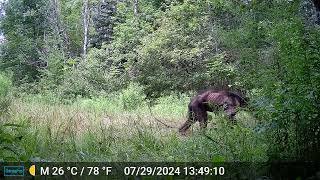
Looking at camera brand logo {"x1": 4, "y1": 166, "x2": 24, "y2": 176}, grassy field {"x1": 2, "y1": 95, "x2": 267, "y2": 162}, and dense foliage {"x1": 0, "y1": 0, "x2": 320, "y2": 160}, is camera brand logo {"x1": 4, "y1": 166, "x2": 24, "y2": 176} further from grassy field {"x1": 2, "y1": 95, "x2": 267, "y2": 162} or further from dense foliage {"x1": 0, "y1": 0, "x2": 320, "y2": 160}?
dense foliage {"x1": 0, "y1": 0, "x2": 320, "y2": 160}

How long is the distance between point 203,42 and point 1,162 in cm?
1729

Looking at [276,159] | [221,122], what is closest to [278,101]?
[276,159]

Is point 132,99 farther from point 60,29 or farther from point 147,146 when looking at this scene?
point 60,29

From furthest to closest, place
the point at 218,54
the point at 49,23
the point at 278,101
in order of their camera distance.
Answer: the point at 49,23 < the point at 218,54 < the point at 278,101

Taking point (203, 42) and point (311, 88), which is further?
point (203, 42)

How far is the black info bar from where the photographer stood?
3.33m

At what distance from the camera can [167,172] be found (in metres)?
3.56

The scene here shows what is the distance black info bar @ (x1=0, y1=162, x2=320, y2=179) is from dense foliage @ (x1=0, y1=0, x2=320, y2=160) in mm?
172

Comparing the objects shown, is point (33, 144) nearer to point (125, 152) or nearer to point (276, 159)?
point (125, 152)

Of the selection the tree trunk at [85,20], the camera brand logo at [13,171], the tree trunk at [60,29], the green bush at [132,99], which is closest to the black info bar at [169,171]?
the camera brand logo at [13,171]

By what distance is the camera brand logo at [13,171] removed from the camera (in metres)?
3.20

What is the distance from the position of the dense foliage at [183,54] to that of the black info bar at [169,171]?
0.56 feet
